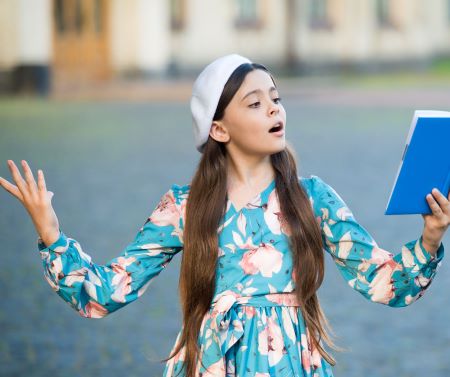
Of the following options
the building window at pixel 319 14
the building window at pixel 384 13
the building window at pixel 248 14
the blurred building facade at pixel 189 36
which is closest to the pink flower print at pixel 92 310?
the blurred building facade at pixel 189 36

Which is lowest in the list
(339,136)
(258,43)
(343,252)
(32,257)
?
(258,43)

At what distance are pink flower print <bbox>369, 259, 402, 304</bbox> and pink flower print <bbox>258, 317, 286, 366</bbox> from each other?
0.28 metres

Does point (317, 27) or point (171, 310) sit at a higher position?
point (171, 310)

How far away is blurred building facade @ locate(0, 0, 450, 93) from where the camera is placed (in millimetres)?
26000

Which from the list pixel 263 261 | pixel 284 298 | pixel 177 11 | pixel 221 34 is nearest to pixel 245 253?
pixel 263 261

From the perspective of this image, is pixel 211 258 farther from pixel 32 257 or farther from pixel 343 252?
pixel 32 257

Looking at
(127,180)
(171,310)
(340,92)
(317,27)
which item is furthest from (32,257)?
(317,27)

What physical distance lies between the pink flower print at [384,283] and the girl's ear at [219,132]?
578 millimetres

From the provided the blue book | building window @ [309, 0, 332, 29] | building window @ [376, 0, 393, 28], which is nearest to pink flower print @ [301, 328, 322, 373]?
the blue book

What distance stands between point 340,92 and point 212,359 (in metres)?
24.5

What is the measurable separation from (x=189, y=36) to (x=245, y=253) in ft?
98.6

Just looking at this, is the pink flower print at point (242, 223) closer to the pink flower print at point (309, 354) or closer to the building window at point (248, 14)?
the pink flower print at point (309, 354)

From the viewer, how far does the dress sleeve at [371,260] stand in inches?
131

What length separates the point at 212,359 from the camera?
11.0ft
